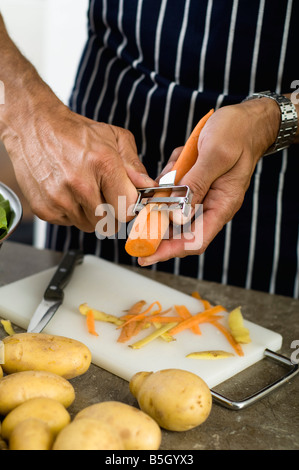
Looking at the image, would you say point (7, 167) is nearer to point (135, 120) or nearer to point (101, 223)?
point (135, 120)

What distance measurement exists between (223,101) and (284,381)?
84 centimetres

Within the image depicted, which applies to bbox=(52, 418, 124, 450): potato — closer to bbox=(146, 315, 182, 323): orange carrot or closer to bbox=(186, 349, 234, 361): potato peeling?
bbox=(186, 349, 234, 361): potato peeling

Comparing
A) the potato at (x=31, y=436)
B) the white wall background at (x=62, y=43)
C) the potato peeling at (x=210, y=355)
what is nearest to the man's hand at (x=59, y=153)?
the potato peeling at (x=210, y=355)

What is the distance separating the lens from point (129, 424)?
725 millimetres

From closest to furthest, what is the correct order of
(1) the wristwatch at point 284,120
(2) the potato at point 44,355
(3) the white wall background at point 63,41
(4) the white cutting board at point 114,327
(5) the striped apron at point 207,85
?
1. (2) the potato at point 44,355
2. (4) the white cutting board at point 114,327
3. (1) the wristwatch at point 284,120
4. (5) the striped apron at point 207,85
5. (3) the white wall background at point 63,41

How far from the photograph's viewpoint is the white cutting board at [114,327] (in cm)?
107

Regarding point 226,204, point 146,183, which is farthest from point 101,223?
point 226,204

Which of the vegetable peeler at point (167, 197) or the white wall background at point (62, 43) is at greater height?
the white wall background at point (62, 43)

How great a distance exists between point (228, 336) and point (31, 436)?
1.97 ft

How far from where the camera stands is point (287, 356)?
1.17 m

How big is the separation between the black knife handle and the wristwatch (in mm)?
581

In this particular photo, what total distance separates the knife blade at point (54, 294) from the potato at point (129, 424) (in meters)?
0.42

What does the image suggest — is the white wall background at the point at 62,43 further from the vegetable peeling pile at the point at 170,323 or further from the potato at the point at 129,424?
the potato at the point at 129,424

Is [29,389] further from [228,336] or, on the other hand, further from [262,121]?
[262,121]
